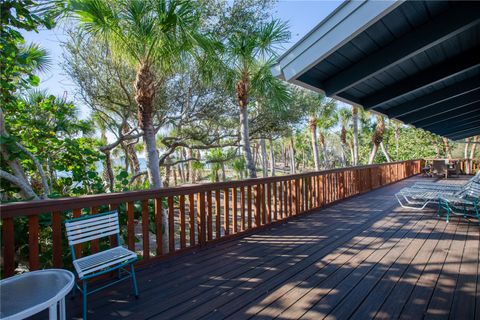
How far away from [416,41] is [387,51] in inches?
13.3

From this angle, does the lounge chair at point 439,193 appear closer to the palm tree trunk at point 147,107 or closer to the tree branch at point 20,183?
the palm tree trunk at point 147,107

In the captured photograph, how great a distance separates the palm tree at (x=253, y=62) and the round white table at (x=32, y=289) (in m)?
4.54

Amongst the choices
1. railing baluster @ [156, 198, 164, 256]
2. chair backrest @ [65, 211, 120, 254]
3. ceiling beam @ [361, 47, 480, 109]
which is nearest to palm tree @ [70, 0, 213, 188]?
railing baluster @ [156, 198, 164, 256]

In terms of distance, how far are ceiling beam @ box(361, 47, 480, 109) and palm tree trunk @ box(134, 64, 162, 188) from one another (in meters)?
4.29

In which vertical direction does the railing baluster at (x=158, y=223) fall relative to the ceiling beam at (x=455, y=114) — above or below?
below

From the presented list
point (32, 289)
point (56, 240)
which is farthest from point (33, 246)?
point (32, 289)

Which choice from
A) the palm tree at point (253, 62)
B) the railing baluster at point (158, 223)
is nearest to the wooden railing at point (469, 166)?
the palm tree at point (253, 62)

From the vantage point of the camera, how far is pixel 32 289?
155 cm

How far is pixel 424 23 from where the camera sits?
2.83 meters

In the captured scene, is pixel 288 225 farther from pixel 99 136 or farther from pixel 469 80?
pixel 99 136

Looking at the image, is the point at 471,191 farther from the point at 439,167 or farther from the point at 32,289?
the point at 439,167

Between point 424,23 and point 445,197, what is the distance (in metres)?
3.39

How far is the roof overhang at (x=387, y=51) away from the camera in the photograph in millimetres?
2508

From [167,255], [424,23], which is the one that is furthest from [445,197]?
[167,255]
